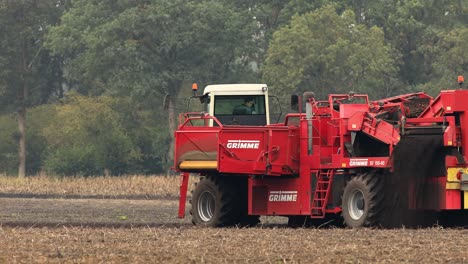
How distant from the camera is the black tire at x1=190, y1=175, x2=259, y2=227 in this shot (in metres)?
27.8

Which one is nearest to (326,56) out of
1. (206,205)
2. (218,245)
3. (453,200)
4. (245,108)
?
(245,108)

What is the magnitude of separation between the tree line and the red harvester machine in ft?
170

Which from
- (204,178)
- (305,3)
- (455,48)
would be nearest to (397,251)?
(204,178)

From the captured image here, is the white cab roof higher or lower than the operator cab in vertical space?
higher

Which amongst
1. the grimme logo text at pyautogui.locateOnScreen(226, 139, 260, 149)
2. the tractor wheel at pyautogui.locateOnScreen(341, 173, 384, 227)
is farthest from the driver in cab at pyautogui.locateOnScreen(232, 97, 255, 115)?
the tractor wheel at pyautogui.locateOnScreen(341, 173, 384, 227)

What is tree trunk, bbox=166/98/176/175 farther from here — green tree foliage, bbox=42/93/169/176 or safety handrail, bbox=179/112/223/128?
safety handrail, bbox=179/112/223/128

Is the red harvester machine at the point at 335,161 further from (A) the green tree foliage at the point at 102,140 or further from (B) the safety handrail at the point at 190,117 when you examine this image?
(A) the green tree foliage at the point at 102,140

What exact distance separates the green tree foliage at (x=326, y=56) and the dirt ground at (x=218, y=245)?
171ft

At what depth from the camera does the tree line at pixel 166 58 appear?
8200cm

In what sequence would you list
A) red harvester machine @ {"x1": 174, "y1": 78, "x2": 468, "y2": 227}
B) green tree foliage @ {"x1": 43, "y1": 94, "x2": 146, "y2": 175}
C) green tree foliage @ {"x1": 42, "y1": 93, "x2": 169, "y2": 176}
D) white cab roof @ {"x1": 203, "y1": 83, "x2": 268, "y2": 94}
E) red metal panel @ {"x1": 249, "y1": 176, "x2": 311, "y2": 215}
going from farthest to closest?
green tree foliage @ {"x1": 42, "y1": 93, "x2": 169, "y2": 176} < green tree foliage @ {"x1": 43, "y1": 94, "x2": 146, "y2": 175} < white cab roof @ {"x1": 203, "y1": 83, "x2": 268, "y2": 94} < red metal panel @ {"x1": 249, "y1": 176, "x2": 311, "y2": 215} < red harvester machine @ {"x1": 174, "y1": 78, "x2": 468, "y2": 227}

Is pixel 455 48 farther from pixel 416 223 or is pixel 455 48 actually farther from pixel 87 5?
pixel 416 223

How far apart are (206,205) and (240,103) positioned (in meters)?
3.30

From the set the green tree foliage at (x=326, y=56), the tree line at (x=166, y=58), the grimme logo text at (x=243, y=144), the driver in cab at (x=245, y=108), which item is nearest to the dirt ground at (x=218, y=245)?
the grimme logo text at (x=243, y=144)

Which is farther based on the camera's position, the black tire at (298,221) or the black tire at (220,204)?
the black tire at (298,221)
